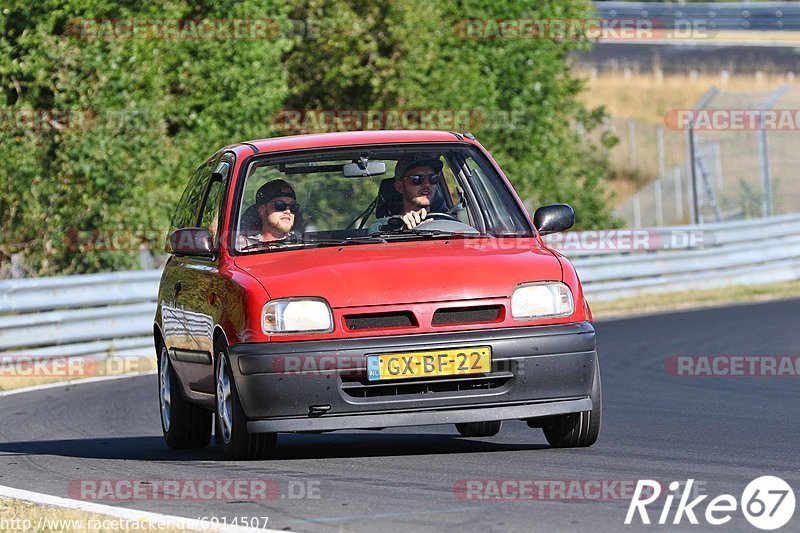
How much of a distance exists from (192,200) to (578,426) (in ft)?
10.6

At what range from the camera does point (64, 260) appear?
67.6ft

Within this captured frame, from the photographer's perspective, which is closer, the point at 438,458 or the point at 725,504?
the point at 725,504

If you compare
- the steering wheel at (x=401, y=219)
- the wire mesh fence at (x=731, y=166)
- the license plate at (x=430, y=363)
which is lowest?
the wire mesh fence at (x=731, y=166)

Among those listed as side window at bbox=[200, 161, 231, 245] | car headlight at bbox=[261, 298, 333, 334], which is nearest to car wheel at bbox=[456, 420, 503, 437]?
side window at bbox=[200, 161, 231, 245]

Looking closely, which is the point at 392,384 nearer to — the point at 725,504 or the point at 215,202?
the point at 725,504

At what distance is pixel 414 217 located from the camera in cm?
895

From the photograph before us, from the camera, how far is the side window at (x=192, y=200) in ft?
33.0

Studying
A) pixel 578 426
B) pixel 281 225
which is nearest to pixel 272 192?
pixel 281 225

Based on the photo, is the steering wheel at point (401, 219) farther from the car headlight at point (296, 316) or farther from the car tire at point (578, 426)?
the car tire at point (578, 426)

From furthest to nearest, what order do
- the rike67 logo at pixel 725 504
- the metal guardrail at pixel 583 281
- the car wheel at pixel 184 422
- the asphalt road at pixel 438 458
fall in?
the metal guardrail at pixel 583 281
the car wheel at pixel 184 422
the asphalt road at pixel 438 458
the rike67 logo at pixel 725 504

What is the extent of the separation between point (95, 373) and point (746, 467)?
10328 millimetres

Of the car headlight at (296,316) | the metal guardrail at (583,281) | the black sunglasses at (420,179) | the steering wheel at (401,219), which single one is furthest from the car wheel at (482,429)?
the metal guardrail at (583,281)

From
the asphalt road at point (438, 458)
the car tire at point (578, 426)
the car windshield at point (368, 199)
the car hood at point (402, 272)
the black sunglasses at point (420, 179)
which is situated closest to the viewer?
the asphalt road at point (438, 458)

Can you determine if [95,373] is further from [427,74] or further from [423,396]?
[427,74]
